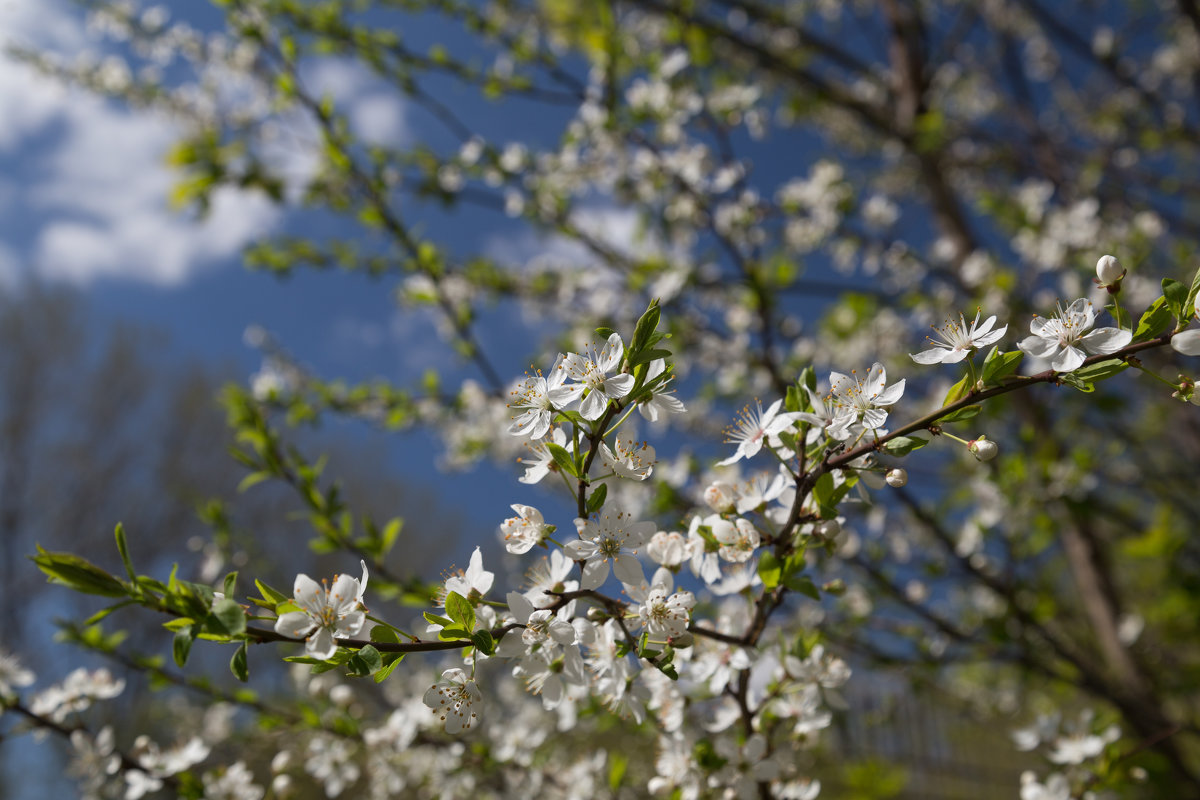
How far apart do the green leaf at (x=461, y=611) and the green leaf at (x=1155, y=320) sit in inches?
31.9

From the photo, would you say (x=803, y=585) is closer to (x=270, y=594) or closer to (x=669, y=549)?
(x=669, y=549)

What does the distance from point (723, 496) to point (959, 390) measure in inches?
13.1

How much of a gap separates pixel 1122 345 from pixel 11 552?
13.8 m

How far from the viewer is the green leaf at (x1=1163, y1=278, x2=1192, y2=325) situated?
756mm

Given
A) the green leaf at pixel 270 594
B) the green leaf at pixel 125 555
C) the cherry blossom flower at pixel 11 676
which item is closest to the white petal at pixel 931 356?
the green leaf at pixel 270 594

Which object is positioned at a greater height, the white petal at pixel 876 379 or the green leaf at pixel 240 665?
the white petal at pixel 876 379

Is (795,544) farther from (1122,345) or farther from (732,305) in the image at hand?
(732,305)

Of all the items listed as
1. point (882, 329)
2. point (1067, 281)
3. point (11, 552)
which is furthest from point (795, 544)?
point (11, 552)

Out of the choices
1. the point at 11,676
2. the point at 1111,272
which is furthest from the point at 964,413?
the point at 11,676

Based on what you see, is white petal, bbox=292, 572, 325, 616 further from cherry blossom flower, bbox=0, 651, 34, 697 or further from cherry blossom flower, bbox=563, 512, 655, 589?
cherry blossom flower, bbox=0, 651, 34, 697

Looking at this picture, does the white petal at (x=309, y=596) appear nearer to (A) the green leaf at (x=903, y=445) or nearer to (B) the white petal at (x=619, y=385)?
(B) the white petal at (x=619, y=385)

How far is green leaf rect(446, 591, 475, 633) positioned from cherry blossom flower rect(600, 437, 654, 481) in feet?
0.79

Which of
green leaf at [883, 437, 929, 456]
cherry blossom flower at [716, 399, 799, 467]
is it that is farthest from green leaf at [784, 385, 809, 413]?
green leaf at [883, 437, 929, 456]

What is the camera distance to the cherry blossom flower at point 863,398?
0.87m
